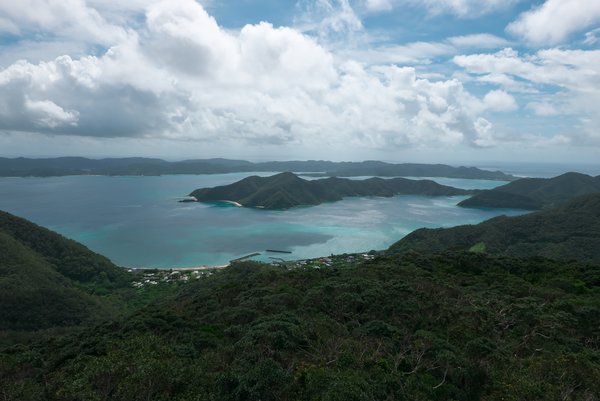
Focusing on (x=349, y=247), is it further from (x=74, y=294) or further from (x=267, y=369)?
(x=267, y=369)

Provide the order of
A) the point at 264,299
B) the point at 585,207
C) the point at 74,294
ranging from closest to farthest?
1. the point at 264,299
2. the point at 74,294
3. the point at 585,207

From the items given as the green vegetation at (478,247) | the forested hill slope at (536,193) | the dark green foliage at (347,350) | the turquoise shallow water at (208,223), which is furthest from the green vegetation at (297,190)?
the dark green foliage at (347,350)

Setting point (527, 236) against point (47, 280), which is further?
point (527, 236)

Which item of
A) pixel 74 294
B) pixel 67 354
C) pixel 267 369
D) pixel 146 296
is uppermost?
pixel 267 369

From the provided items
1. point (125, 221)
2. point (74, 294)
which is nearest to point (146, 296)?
point (74, 294)

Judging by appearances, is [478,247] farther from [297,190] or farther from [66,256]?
[297,190]

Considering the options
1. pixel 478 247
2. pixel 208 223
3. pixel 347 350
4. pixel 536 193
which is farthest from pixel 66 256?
pixel 536 193

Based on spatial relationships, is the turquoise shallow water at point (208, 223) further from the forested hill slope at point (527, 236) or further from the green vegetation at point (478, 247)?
the green vegetation at point (478, 247)
